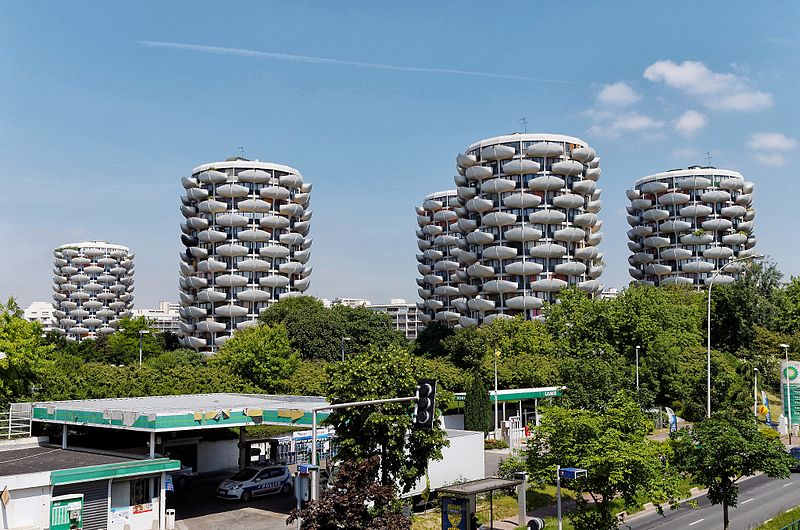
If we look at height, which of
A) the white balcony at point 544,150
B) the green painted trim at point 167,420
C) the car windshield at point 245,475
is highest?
the white balcony at point 544,150

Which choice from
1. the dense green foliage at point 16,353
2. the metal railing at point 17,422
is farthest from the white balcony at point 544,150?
the metal railing at point 17,422

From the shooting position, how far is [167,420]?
33062mm

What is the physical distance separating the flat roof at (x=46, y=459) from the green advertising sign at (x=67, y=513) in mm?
1471

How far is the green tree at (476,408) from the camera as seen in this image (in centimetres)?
6359

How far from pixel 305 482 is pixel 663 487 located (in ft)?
46.5

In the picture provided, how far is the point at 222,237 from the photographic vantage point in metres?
130

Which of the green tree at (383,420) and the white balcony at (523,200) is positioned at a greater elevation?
the white balcony at (523,200)

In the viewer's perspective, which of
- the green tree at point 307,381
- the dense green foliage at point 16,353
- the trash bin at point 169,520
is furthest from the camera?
the green tree at point 307,381

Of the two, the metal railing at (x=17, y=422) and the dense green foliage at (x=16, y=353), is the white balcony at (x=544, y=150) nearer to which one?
the dense green foliage at (x=16, y=353)

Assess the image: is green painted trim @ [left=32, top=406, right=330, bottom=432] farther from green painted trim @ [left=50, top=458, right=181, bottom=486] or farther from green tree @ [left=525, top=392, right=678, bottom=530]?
→ green tree @ [left=525, top=392, right=678, bottom=530]

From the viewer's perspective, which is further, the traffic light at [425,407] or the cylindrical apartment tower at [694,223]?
the cylindrical apartment tower at [694,223]

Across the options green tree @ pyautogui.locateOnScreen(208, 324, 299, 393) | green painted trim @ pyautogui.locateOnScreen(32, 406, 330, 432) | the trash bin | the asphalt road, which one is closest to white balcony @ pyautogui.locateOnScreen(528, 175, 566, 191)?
green tree @ pyautogui.locateOnScreen(208, 324, 299, 393)

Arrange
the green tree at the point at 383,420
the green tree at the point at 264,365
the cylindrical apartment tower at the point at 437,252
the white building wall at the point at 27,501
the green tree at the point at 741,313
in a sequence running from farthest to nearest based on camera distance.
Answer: the cylindrical apartment tower at the point at 437,252, the green tree at the point at 741,313, the green tree at the point at 264,365, the green tree at the point at 383,420, the white building wall at the point at 27,501

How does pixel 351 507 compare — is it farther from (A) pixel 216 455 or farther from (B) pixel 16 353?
(B) pixel 16 353
